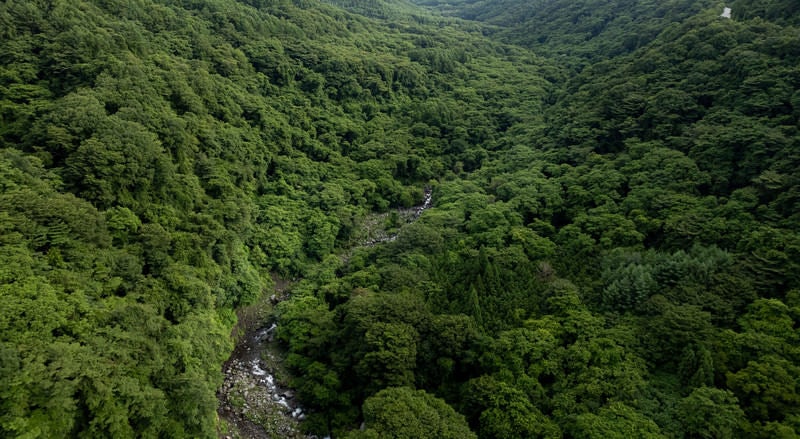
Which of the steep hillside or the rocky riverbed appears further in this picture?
the rocky riverbed

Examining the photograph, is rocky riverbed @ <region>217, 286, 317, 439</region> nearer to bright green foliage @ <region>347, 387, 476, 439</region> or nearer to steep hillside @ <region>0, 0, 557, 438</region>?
steep hillside @ <region>0, 0, 557, 438</region>

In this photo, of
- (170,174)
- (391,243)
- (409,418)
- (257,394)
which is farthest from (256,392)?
(391,243)

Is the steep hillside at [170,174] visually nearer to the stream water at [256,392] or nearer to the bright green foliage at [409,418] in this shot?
the stream water at [256,392]

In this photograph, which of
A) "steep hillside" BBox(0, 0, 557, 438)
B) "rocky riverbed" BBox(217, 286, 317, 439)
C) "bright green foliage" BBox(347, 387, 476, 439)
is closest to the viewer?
"steep hillside" BBox(0, 0, 557, 438)

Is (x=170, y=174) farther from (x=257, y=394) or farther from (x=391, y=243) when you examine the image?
(x=391, y=243)

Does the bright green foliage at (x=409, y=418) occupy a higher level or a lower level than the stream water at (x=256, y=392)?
higher

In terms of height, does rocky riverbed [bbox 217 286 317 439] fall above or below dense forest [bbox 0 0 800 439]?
below

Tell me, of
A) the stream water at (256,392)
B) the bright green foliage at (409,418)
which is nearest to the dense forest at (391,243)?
the bright green foliage at (409,418)

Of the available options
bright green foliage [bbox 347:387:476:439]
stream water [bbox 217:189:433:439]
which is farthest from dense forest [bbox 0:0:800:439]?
stream water [bbox 217:189:433:439]

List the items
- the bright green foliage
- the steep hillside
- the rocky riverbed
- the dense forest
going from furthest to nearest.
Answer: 1. the rocky riverbed
2. the dense forest
3. the bright green foliage
4. the steep hillside
